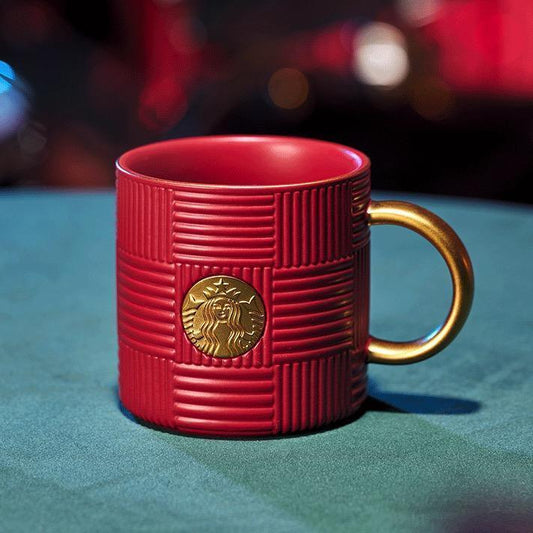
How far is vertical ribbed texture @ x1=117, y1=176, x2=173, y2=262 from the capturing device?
0.66 m

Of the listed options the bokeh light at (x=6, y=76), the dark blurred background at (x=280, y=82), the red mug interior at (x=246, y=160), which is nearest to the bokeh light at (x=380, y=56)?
the dark blurred background at (x=280, y=82)

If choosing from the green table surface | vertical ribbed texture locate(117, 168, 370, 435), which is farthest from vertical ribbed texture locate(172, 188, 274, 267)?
the green table surface

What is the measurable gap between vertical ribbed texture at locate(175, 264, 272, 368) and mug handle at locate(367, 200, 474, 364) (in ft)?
0.29

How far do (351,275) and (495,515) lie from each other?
0.17m

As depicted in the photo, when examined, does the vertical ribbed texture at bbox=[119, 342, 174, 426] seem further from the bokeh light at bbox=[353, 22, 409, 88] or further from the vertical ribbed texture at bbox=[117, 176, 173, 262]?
the bokeh light at bbox=[353, 22, 409, 88]

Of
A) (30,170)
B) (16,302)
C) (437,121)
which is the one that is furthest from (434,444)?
(30,170)

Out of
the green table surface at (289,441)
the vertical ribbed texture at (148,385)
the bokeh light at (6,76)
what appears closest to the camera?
the green table surface at (289,441)

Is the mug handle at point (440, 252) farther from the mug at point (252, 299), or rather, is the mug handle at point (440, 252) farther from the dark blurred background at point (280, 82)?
the dark blurred background at point (280, 82)

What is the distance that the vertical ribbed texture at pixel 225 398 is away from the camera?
26.6 inches

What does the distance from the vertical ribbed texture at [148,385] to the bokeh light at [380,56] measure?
1.71 m

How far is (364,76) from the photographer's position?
7.85ft

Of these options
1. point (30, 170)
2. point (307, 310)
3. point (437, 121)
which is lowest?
point (30, 170)

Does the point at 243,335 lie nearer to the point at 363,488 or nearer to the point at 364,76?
the point at 363,488

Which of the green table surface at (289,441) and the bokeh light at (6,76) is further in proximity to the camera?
the bokeh light at (6,76)
